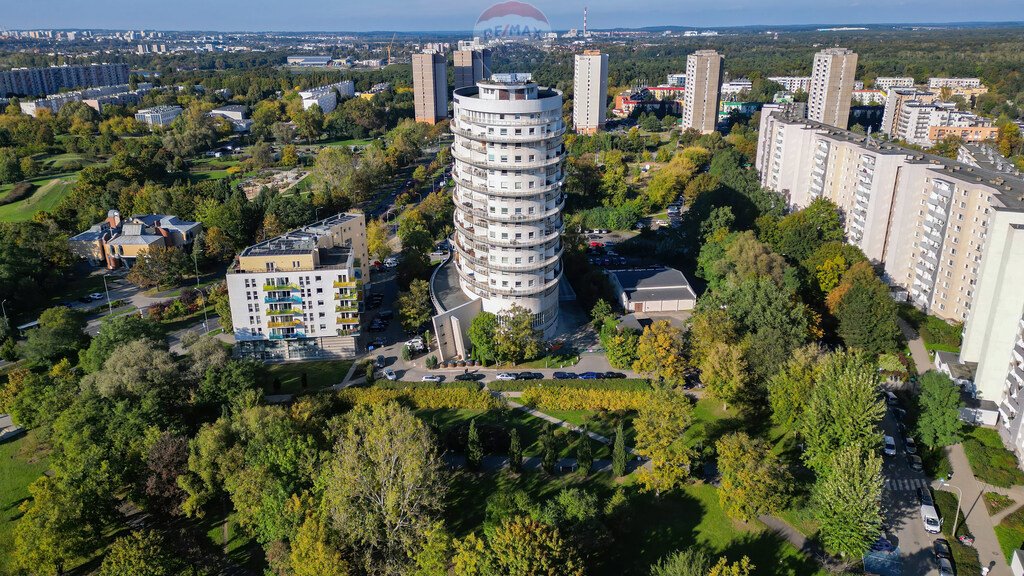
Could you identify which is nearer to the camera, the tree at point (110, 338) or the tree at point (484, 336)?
the tree at point (110, 338)

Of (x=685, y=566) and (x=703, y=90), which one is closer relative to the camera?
(x=685, y=566)

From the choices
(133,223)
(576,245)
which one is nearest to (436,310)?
(576,245)

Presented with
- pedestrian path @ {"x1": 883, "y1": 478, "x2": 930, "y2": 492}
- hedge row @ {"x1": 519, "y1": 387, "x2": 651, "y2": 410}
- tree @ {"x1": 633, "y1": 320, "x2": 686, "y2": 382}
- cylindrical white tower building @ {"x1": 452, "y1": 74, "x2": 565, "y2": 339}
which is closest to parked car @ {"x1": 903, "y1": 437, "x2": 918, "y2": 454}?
pedestrian path @ {"x1": 883, "y1": 478, "x2": 930, "y2": 492}

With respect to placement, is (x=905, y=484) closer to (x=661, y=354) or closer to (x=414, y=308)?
(x=661, y=354)

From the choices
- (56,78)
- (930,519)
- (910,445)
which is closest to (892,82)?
(910,445)

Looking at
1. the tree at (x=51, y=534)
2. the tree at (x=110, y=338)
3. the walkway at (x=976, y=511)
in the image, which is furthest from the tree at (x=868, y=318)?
the tree at (x=110, y=338)

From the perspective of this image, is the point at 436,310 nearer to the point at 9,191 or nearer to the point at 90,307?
the point at 90,307

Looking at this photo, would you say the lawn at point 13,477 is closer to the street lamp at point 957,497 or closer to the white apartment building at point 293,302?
the white apartment building at point 293,302
